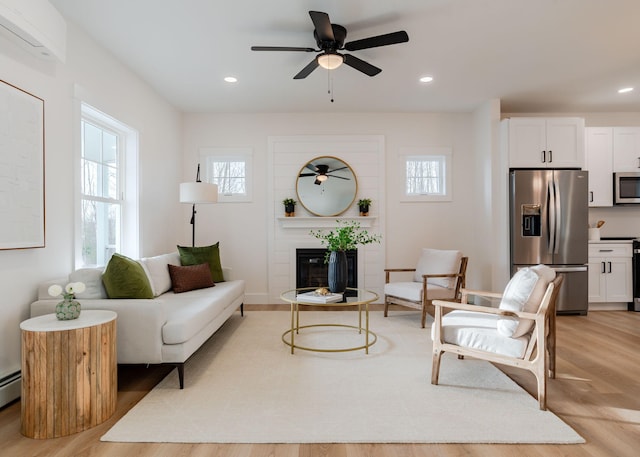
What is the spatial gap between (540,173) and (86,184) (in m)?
5.10

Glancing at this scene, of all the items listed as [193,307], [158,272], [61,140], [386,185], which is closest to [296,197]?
[386,185]

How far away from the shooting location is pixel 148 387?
9.00 ft

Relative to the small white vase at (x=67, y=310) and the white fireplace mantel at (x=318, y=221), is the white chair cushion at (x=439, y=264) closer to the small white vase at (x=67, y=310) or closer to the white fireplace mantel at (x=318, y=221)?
the white fireplace mantel at (x=318, y=221)

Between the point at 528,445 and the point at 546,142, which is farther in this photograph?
the point at 546,142

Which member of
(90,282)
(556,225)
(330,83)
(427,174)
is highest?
(330,83)

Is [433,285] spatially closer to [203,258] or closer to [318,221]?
[318,221]

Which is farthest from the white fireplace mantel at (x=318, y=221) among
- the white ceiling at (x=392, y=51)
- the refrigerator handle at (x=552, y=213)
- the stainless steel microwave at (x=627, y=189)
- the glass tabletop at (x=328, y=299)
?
the stainless steel microwave at (x=627, y=189)

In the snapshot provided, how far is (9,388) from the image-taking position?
2.47 meters

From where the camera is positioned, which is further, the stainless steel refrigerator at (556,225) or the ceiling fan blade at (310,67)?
the stainless steel refrigerator at (556,225)

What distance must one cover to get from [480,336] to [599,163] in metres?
4.18

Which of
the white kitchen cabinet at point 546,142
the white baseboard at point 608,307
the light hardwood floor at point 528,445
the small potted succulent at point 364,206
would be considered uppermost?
the white kitchen cabinet at point 546,142

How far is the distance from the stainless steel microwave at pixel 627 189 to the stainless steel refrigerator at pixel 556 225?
80 centimetres

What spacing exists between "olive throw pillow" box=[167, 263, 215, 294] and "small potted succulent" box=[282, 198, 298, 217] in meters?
1.63

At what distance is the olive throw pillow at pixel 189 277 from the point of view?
4.07m
